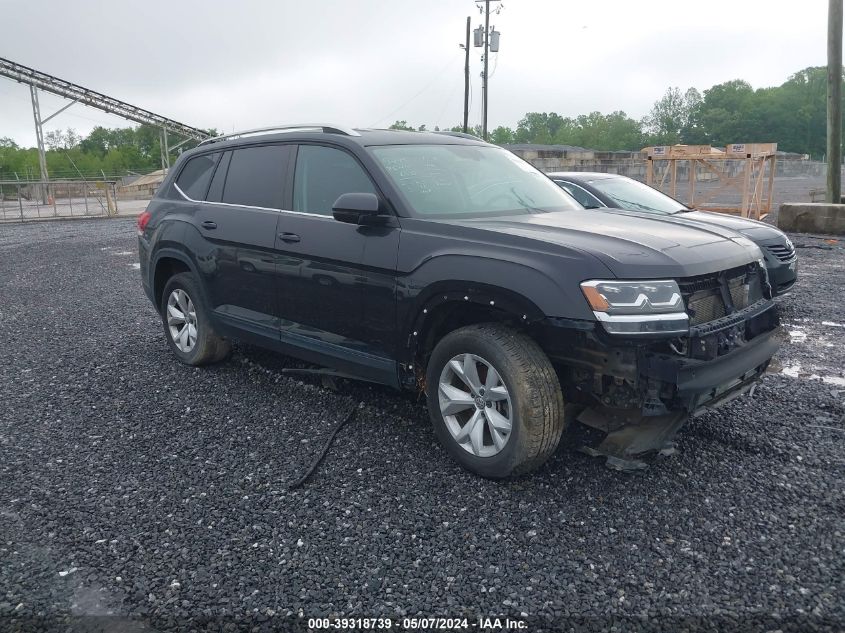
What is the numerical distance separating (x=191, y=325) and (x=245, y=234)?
1.20 m

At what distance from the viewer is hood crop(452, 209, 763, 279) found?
10.8 ft

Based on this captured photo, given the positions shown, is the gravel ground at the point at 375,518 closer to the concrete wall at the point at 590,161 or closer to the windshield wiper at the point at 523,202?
the windshield wiper at the point at 523,202

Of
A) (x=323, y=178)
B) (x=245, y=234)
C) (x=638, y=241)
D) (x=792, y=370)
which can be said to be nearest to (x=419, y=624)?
(x=638, y=241)

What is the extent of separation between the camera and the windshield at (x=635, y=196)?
26.1 feet

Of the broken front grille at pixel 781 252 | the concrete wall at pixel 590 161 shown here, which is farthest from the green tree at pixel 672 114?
the broken front grille at pixel 781 252

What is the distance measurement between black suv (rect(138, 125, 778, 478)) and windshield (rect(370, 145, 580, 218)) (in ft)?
0.05

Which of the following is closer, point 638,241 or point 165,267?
point 638,241

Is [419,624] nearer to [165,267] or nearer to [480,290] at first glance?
[480,290]

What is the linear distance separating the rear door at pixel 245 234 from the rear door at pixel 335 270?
16 centimetres

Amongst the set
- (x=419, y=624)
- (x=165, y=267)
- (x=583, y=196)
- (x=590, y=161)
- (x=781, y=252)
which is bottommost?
(x=419, y=624)

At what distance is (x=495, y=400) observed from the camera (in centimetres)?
354

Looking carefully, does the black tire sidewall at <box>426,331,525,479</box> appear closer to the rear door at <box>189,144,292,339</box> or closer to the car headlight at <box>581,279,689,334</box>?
the car headlight at <box>581,279,689,334</box>

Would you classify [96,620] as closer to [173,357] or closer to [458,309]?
[458,309]

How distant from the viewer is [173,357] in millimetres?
6121
